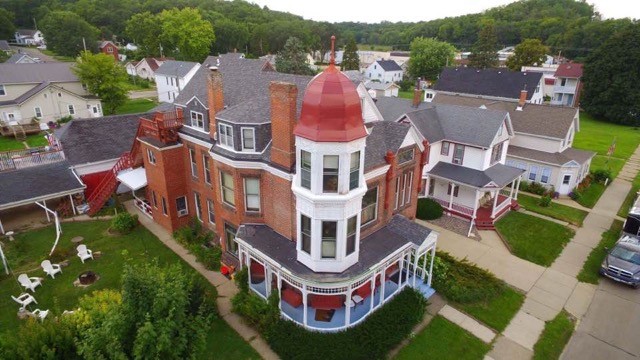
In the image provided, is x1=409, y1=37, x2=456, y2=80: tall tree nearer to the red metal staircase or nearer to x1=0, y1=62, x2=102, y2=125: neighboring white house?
x1=0, y1=62, x2=102, y2=125: neighboring white house

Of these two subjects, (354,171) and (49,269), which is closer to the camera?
(354,171)

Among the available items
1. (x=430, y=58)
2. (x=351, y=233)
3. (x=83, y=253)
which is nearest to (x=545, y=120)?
(x=351, y=233)

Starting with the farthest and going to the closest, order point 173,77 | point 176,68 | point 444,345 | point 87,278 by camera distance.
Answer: point 176,68
point 173,77
point 87,278
point 444,345

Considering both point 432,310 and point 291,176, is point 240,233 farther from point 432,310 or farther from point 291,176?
point 432,310

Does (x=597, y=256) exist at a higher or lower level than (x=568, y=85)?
lower

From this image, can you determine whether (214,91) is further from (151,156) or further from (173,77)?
(173,77)

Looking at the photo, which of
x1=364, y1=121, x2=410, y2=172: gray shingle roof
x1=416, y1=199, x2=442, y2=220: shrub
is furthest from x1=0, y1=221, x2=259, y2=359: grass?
x1=416, y1=199, x2=442, y2=220: shrub
